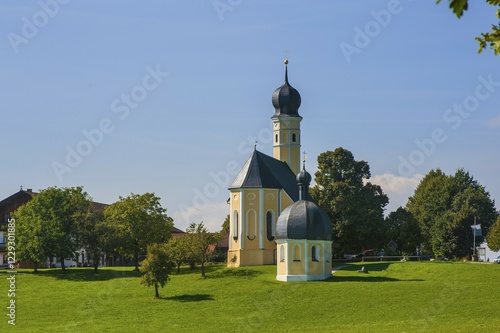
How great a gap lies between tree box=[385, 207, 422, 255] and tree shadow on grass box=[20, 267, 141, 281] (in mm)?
24314

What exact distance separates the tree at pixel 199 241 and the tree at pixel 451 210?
91.5 ft

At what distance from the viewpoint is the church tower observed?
7994 cm

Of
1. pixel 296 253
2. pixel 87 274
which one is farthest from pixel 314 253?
pixel 87 274

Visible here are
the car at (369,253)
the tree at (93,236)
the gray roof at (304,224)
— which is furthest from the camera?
the car at (369,253)

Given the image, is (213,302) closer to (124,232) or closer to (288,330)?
(288,330)

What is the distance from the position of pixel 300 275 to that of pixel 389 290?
29.6ft

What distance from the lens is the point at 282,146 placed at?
80125 millimetres

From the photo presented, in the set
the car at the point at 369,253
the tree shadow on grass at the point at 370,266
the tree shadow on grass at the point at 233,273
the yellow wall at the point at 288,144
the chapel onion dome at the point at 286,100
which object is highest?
the chapel onion dome at the point at 286,100

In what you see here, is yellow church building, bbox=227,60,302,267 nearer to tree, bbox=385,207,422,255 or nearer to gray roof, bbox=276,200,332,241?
gray roof, bbox=276,200,332,241

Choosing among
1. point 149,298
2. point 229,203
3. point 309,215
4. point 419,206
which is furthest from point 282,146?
point 419,206

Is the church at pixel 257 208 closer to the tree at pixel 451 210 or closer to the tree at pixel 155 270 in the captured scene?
the tree at pixel 155 270

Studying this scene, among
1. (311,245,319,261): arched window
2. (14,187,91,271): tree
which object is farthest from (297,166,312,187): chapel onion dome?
(14,187,91,271): tree

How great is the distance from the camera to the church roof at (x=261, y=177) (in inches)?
2795

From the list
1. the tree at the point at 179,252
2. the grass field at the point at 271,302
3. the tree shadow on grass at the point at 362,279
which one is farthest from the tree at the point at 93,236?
the tree shadow on grass at the point at 362,279
